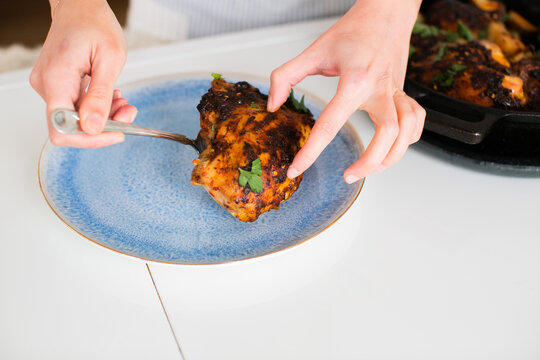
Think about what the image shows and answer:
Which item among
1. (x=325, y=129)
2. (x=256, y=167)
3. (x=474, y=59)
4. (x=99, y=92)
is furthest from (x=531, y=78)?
(x=99, y=92)

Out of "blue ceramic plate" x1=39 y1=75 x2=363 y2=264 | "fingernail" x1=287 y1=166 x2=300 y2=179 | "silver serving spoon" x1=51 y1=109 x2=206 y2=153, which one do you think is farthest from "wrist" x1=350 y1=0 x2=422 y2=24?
"silver serving spoon" x1=51 y1=109 x2=206 y2=153

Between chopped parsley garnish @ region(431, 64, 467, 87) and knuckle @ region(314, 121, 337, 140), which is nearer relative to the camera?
knuckle @ region(314, 121, 337, 140)

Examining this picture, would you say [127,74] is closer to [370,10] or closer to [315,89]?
[315,89]

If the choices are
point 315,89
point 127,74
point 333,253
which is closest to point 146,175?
point 333,253

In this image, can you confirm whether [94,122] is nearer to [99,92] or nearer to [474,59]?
[99,92]

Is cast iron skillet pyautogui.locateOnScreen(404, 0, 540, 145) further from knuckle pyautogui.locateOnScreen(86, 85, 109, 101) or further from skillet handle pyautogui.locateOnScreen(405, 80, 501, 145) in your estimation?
knuckle pyautogui.locateOnScreen(86, 85, 109, 101)

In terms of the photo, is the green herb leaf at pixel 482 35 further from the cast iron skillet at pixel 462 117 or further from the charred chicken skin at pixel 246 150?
the charred chicken skin at pixel 246 150
